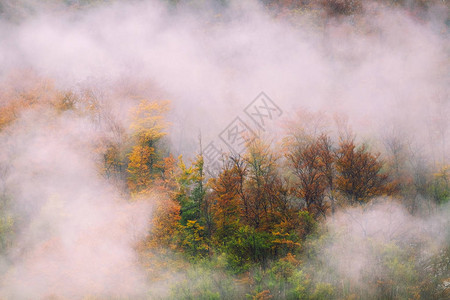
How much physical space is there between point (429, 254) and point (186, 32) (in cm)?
3073

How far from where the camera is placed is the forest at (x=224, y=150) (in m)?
20.7

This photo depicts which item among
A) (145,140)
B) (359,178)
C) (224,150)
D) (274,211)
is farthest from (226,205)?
(145,140)

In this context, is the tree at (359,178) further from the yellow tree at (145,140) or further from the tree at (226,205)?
the yellow tree at (145,140)

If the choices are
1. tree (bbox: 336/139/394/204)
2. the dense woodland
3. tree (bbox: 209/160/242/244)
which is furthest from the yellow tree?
tree (bbox: 336/139/394/204)

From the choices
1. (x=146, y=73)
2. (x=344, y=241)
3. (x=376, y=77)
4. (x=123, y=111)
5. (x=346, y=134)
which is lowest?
(x=344, y=241)

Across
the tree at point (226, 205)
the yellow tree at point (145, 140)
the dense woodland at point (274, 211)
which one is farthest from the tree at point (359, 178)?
the yellow tree at point (145, 140)

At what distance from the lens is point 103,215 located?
24.1 metres

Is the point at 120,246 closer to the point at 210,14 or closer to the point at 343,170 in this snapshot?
the point at 343,170

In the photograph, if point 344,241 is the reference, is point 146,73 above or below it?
above

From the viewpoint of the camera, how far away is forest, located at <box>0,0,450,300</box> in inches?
814

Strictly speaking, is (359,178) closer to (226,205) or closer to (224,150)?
(226,205)

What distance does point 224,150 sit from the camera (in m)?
29.4

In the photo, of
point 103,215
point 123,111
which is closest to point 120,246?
point 103,215

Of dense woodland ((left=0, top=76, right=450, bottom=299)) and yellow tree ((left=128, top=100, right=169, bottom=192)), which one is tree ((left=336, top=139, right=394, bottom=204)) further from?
yellow tree ((left=128, top=100, right=169, bottom=192))
